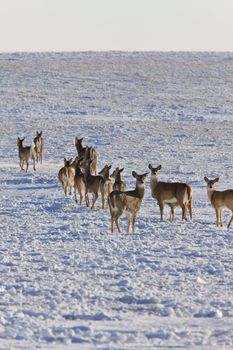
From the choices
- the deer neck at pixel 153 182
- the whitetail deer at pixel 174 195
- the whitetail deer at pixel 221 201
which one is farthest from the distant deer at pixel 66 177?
the whitetail deer at pixel 221 201

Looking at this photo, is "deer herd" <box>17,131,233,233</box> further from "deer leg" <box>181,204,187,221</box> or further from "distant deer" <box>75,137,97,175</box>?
"distant deer" <box>75,137,97,175</box>

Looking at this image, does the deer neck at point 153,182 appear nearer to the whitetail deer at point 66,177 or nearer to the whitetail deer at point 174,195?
the whitetail deer at point 174,195

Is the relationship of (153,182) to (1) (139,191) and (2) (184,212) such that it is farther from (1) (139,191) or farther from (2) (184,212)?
(1) (139,191)

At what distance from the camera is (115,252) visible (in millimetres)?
13945

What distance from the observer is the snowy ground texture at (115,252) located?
9164mm

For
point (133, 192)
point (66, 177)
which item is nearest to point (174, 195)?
point (133, 192)

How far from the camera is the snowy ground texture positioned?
30.1 ft

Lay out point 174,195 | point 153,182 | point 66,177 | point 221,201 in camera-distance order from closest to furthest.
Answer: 1. point 221,201
2. point 174,195
3. point 153,182
4. point 66,177

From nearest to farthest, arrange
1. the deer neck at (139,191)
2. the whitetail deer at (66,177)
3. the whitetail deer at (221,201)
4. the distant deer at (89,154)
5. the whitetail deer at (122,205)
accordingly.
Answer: the whitetail deer at (122,205)
the deer neck at (139,191)
the whitetail deer at (221,201)
the whitetail deer at (66,177)
the distant deer at (89,154)

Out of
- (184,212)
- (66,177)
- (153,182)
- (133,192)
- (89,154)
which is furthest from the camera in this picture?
(89,154)

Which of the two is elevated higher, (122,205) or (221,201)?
(122,205)

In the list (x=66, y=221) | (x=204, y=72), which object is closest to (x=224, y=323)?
(x=66, y=221)

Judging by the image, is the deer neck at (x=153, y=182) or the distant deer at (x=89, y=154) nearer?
the deer neck at (x=153, y=182)

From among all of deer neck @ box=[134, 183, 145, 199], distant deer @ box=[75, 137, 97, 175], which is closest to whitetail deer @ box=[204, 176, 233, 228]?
deer neck @ box=[134, 183, 145, 199]
